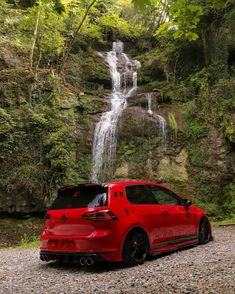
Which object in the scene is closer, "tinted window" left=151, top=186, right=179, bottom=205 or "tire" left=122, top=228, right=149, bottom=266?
"tire" left=122, top=228, right=149, bottom=266

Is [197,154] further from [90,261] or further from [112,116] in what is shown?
[90,261]

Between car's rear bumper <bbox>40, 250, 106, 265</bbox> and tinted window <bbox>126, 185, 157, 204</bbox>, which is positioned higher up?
tinted window <bbox>126, 185, 157, 204</bbox>

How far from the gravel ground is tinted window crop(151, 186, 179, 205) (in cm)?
103

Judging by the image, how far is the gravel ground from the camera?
4.57 metres

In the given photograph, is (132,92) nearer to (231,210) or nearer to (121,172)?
(121,172)

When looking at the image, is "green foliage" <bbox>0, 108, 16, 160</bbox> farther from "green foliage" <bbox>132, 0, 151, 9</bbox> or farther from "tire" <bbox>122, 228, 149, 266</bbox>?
"green foliage" <bbox>132, 0, 151, 9</bbox>

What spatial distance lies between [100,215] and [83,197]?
0.59 meters

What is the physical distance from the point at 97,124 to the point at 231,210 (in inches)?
283

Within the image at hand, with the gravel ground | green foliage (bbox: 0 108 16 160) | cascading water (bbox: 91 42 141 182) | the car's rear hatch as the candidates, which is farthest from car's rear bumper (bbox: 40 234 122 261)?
cascading water (bbox: 91 42 141 182)

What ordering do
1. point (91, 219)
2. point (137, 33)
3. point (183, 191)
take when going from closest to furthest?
point (91, 219)
point (183, 191)
point (137, 33)

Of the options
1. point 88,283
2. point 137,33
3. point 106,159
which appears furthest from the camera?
point 137,33

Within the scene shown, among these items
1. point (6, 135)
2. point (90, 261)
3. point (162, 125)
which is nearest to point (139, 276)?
point (90, 261)

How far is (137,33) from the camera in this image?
1101 inches

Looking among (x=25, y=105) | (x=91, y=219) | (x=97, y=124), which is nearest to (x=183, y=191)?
(x=97, y=124)
